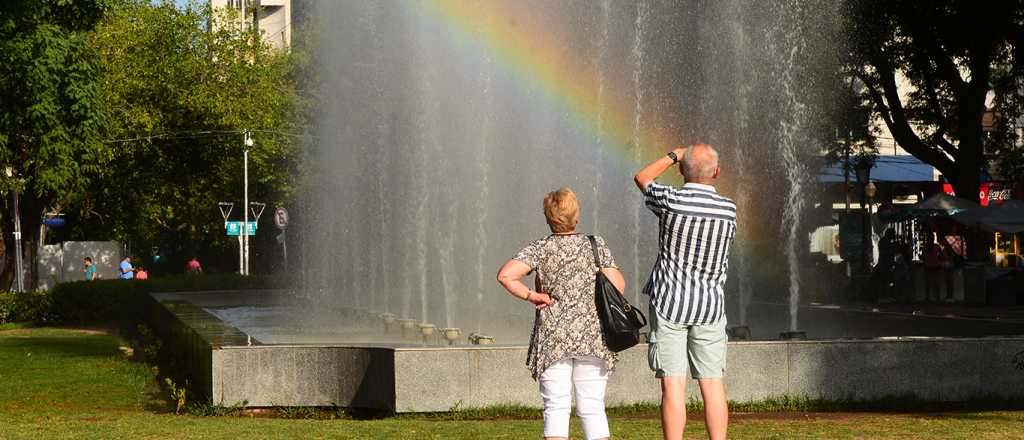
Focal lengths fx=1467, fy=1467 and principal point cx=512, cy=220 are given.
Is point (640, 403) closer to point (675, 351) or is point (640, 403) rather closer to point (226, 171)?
point (675, 351)

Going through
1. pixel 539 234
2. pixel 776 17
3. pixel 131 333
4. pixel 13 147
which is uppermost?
pixel 776 17

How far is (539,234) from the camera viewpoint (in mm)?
21594

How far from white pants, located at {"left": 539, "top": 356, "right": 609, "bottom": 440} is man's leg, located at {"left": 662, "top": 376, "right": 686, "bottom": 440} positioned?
0.31m

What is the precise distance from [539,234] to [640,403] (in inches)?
400

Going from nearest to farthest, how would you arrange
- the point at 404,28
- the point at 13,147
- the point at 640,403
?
the point at 640,403 → the point at 404,28 → the point at 13,147

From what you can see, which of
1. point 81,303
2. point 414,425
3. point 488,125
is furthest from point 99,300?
point 414,425

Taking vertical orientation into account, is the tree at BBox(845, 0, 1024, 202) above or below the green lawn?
above

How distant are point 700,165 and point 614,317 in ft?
2.89

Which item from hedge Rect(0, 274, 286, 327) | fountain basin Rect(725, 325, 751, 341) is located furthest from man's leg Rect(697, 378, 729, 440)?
hedge Rect(0, 274, 286, 327)

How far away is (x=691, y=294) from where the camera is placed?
7.10m

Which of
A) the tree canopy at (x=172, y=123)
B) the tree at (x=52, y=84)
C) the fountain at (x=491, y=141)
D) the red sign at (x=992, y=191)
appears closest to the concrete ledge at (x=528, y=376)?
the fountain at (x=491, y=141)

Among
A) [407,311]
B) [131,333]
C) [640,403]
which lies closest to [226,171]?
[131,333]

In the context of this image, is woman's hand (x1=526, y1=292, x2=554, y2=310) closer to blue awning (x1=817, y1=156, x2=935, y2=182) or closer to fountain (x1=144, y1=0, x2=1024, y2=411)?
fountain (x1=144, y1=0, x2=1024, y2=411)

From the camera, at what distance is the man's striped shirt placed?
23.3 ft
